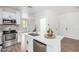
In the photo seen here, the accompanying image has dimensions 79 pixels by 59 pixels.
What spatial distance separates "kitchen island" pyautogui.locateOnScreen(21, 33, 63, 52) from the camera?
1.11 meters

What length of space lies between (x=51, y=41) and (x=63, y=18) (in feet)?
1.34

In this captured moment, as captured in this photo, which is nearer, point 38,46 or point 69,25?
point 38,46

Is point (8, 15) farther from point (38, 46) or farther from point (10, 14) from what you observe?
point (38, 46)

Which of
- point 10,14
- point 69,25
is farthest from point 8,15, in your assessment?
point 69,25

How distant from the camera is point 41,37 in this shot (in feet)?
4.07

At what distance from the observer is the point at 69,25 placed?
132 cm

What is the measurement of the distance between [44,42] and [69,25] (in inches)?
19.0

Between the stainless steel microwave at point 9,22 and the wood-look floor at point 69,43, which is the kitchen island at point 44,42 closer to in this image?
the wood-look floor at point 69,43

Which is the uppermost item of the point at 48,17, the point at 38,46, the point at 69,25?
the point at 48,17

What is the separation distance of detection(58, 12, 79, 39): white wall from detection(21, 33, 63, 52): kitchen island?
14 centimetres

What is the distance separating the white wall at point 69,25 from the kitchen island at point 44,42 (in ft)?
0.45

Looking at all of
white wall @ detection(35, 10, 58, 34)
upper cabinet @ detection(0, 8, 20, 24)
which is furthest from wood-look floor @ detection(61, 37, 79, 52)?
upper cabinet @ detection(0, 8, 20, 24)

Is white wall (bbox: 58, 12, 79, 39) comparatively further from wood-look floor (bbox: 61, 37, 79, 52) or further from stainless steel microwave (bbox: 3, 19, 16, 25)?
stainless steel microwave (bbox: 3, 19, 16, 25)
